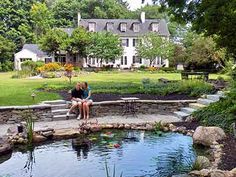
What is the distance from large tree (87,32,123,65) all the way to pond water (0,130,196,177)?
36438mm

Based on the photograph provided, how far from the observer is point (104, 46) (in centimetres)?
4716

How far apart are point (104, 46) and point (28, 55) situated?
12.3 m

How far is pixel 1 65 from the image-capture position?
49594 mm

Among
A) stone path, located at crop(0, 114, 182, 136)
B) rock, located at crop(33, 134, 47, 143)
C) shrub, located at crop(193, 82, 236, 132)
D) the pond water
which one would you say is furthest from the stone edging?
shrub, located at crop(193, 82, 236, 132)

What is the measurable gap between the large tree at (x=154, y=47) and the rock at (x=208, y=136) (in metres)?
38.4

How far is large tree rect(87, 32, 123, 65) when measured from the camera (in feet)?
155

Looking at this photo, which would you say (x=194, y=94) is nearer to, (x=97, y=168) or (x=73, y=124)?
(x=73, y=124)

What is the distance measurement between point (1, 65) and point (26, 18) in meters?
14.8

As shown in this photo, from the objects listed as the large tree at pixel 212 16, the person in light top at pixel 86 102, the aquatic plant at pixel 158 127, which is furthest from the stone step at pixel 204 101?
the person in light top at pixel 86 102

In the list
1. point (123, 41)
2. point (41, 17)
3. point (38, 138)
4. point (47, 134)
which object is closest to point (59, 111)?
point (47, 134)

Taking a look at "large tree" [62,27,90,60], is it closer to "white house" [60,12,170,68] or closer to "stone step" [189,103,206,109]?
"white house" [60,12,170,68]

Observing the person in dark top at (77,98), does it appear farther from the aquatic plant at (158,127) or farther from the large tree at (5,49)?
the large tree at (5,49)

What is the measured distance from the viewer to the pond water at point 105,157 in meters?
7.84

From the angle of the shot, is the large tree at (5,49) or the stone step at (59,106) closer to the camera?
the stone step at (59,106)
